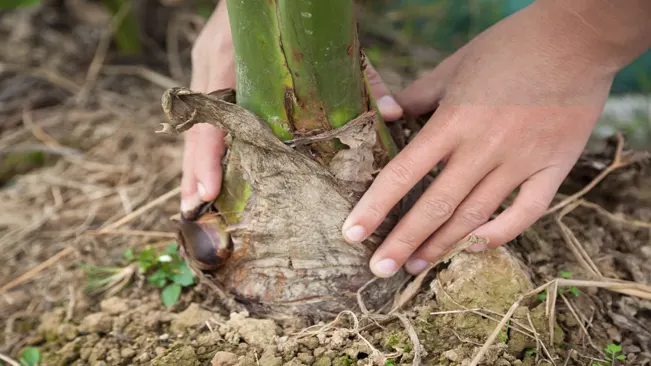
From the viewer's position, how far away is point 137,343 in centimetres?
122

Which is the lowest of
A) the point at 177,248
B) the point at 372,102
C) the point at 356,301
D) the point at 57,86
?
the point at 57,86

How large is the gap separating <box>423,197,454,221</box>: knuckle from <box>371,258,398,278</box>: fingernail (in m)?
0.11

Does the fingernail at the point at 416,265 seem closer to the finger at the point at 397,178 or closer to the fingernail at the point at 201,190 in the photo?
the finger at the point at 397,178

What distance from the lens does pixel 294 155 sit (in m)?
1.05

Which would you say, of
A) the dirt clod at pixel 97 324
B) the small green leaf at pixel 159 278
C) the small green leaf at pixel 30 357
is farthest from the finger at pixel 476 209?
the small green leaf at pixel 30 357

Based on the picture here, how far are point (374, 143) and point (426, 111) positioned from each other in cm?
28

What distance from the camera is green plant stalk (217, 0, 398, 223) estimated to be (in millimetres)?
916

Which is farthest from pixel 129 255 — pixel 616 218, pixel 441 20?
pixel 441 20

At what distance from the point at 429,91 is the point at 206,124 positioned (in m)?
0.49

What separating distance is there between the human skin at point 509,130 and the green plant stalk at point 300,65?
0.48ft

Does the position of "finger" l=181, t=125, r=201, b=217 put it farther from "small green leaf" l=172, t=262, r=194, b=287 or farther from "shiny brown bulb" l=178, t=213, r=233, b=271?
"small green leaf" l=172, t=262, r=194, b=287

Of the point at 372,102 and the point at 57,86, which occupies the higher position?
the point at 372,102

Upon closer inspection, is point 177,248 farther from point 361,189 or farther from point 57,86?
point 57,86

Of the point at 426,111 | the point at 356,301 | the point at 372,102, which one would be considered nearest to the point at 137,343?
the point at 356,301
